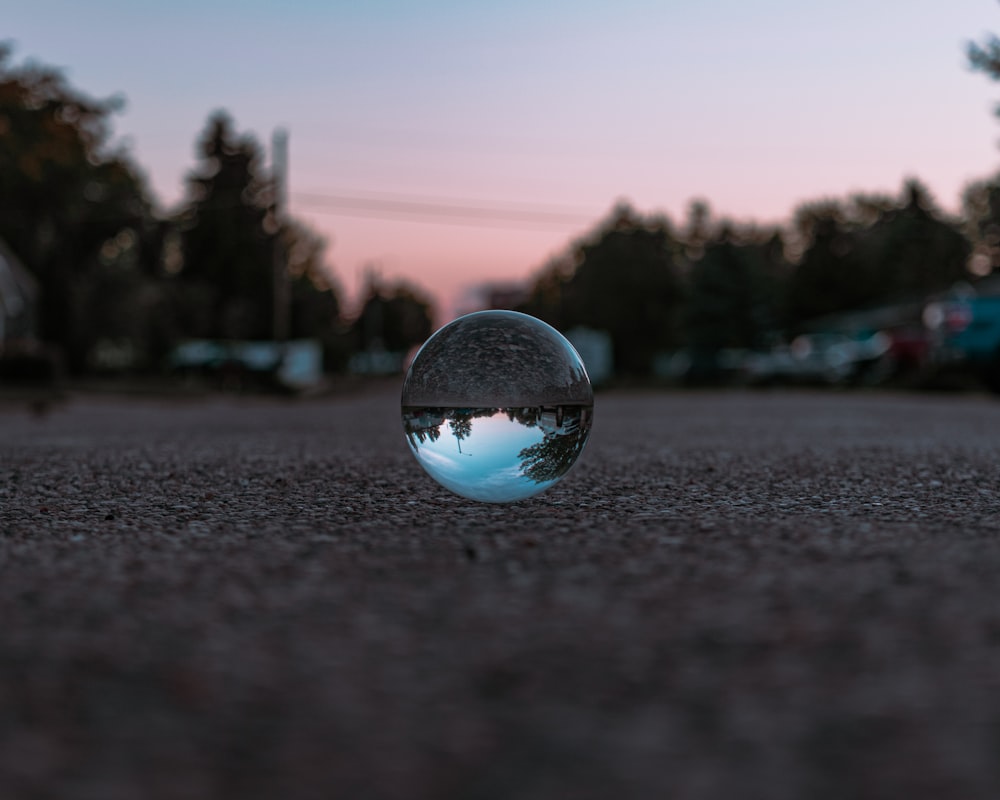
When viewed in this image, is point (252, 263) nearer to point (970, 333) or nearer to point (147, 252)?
point (147, 252)

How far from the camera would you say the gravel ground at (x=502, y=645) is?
2.19m

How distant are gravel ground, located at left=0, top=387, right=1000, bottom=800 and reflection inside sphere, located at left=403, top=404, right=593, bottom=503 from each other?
7.3 inches

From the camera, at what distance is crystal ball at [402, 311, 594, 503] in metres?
5.04

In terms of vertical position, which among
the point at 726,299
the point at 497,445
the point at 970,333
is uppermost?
the point at 726,299

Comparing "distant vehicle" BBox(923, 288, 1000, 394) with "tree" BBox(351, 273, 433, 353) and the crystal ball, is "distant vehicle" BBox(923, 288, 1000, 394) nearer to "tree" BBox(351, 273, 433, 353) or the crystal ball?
the crystal ball

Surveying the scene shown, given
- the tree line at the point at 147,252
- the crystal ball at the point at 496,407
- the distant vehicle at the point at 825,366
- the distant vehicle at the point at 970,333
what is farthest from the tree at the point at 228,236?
the crystal ball at the point at 496,407

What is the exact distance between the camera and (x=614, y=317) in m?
75.1

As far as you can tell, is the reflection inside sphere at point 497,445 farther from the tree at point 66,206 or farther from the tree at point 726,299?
the tree at point 726,299

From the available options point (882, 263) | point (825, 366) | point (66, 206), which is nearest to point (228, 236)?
point (66, 206)

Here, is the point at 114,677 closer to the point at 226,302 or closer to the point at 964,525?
the point at 964,525

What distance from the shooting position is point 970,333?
18.5m

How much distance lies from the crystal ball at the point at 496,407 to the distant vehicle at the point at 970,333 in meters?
15.7

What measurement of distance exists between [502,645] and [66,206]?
57.7 meters

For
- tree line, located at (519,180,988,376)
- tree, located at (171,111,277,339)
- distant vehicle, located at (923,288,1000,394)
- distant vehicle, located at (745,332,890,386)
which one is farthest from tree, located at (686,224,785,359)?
distant vehicle, located at (923,288,1000,394)
